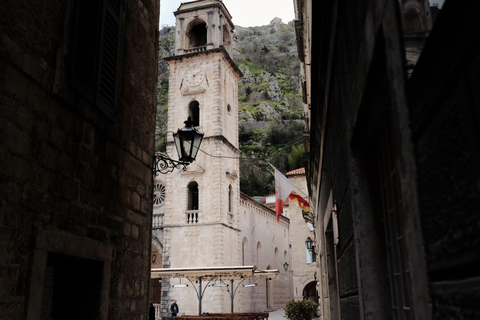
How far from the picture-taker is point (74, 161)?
4180mm

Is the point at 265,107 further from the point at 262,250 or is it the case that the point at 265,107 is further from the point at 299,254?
the point at 299,254

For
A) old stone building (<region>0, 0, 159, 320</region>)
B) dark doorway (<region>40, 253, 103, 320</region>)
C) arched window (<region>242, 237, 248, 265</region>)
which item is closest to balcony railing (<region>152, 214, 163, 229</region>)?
arched window (<region>242, 237, 248, 265</region>)

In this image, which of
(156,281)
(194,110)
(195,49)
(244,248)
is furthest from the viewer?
(244,248)

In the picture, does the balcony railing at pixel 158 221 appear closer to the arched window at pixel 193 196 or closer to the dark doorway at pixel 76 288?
the arched window at pixel 193 196

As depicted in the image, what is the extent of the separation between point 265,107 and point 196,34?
3927 cm

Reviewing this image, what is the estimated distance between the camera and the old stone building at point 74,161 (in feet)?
11.0

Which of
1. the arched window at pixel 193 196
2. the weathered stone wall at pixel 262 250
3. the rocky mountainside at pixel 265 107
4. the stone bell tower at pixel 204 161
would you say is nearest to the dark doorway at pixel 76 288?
the stone bell tower at pixel 204 161

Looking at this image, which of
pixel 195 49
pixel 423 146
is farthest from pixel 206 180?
pixel 423 146

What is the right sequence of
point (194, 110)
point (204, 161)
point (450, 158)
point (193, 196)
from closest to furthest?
point (450, 158), point (204, 161), point (193, 196), point (194, 110)

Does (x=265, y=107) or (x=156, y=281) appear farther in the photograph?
(x=265, y=107)

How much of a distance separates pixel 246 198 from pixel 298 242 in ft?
24.4

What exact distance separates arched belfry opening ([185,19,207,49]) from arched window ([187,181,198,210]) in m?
10.6

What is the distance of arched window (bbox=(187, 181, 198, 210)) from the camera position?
97.3 ft

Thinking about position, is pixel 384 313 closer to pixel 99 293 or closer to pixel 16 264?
pixel 16 264
